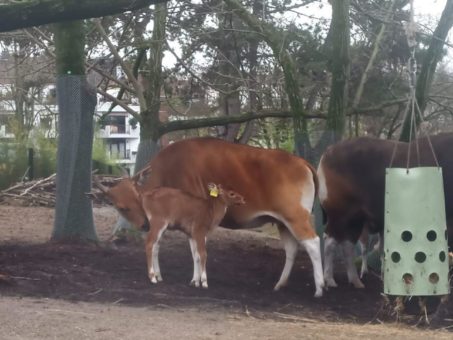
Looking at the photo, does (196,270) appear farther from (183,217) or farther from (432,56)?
(432,56)

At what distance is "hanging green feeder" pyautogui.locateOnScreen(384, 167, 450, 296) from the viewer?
7863mm

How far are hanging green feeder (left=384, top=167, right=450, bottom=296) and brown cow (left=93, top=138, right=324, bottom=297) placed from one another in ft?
8.42

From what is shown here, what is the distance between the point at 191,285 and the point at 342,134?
167 inches

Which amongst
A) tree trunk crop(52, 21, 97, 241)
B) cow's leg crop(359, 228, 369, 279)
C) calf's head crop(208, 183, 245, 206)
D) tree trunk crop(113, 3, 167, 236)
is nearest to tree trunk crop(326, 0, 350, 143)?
cow's leg crop(359, 228, 369, 279)

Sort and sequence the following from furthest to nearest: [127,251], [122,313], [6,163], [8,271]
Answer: [6,163], [127,251], [8,271], [122,313]

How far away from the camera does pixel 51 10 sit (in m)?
10.1

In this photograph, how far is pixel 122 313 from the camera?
8203 millimetres

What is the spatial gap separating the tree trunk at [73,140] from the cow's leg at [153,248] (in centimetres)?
232

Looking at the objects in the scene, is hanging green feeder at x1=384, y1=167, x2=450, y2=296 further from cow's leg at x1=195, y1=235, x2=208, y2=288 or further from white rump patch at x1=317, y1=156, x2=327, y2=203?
white rump patch at x1=317, y1=156, x2=327, y2=203

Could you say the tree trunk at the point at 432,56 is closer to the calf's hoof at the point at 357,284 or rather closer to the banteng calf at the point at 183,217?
the calf's hoof at the point at 357,284

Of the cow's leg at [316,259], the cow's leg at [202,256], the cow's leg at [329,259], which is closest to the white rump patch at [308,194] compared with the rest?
the cow's leg at [316,259]

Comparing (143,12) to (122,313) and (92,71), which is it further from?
(122,313)

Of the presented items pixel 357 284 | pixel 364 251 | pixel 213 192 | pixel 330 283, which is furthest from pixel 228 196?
pixel 364 251

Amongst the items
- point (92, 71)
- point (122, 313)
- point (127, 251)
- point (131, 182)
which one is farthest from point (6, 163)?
point (122, 313)
